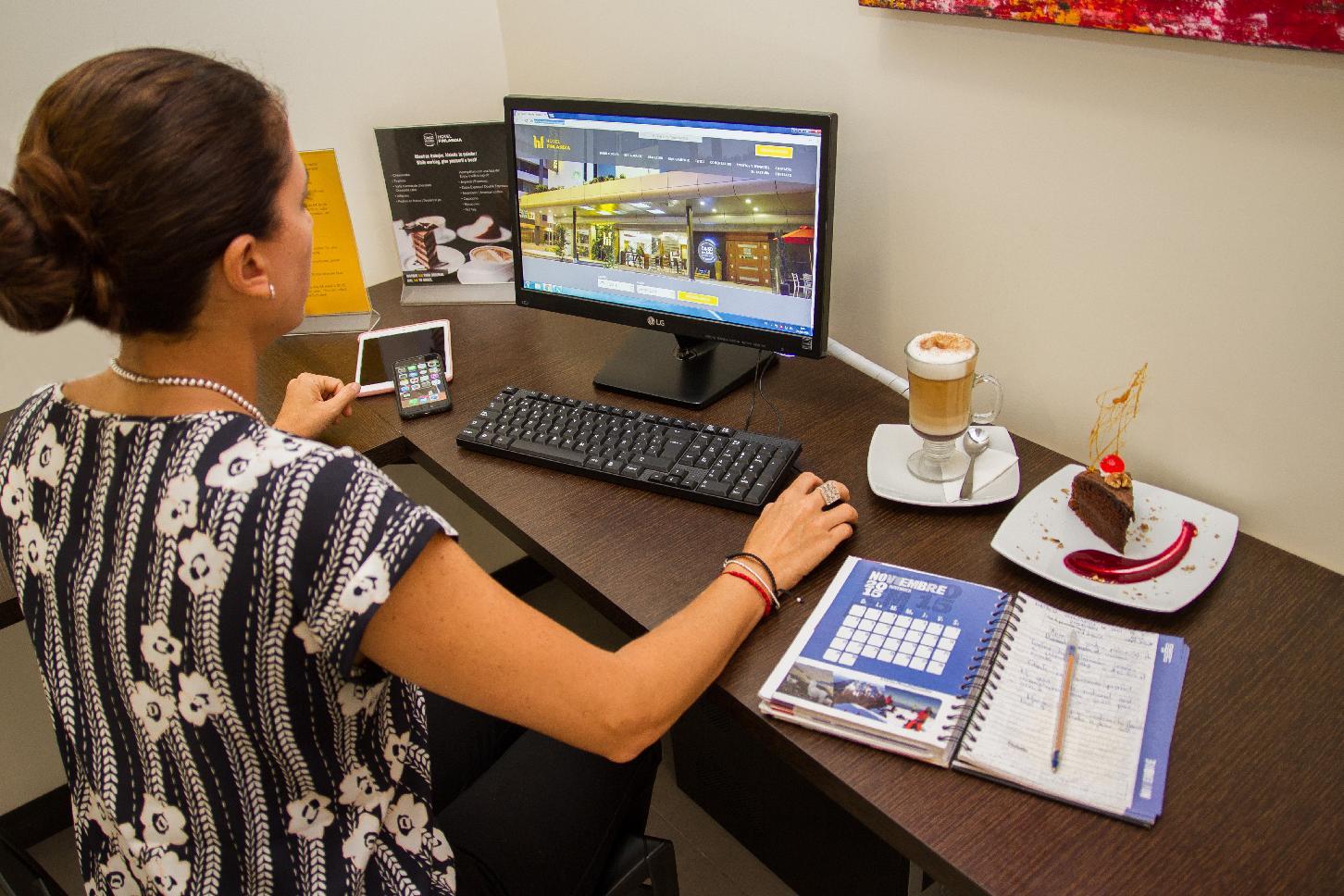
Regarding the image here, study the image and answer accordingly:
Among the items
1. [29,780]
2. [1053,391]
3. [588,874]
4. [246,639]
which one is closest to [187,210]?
[246,639]

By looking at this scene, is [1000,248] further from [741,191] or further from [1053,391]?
[741,191]

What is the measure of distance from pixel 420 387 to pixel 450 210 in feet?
1.61

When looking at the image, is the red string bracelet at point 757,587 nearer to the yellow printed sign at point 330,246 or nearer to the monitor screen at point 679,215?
the monitor screen at point 679,215

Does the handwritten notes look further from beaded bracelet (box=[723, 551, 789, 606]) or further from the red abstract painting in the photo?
the red abstract painting

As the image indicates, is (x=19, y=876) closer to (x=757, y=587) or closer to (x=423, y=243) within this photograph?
(x=757, y=587)

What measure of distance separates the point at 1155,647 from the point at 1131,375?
1.27 feet

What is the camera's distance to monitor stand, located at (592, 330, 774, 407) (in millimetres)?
1563

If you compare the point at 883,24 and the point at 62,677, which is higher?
the point at 883,24

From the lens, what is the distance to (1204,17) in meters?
1.05

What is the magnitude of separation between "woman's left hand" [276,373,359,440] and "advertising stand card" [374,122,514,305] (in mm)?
413

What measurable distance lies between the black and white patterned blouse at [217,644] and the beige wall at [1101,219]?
2.76 feet

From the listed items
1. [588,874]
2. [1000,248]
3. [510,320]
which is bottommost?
[588,874]

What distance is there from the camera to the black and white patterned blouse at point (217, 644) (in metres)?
0.86

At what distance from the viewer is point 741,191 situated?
1.44m
